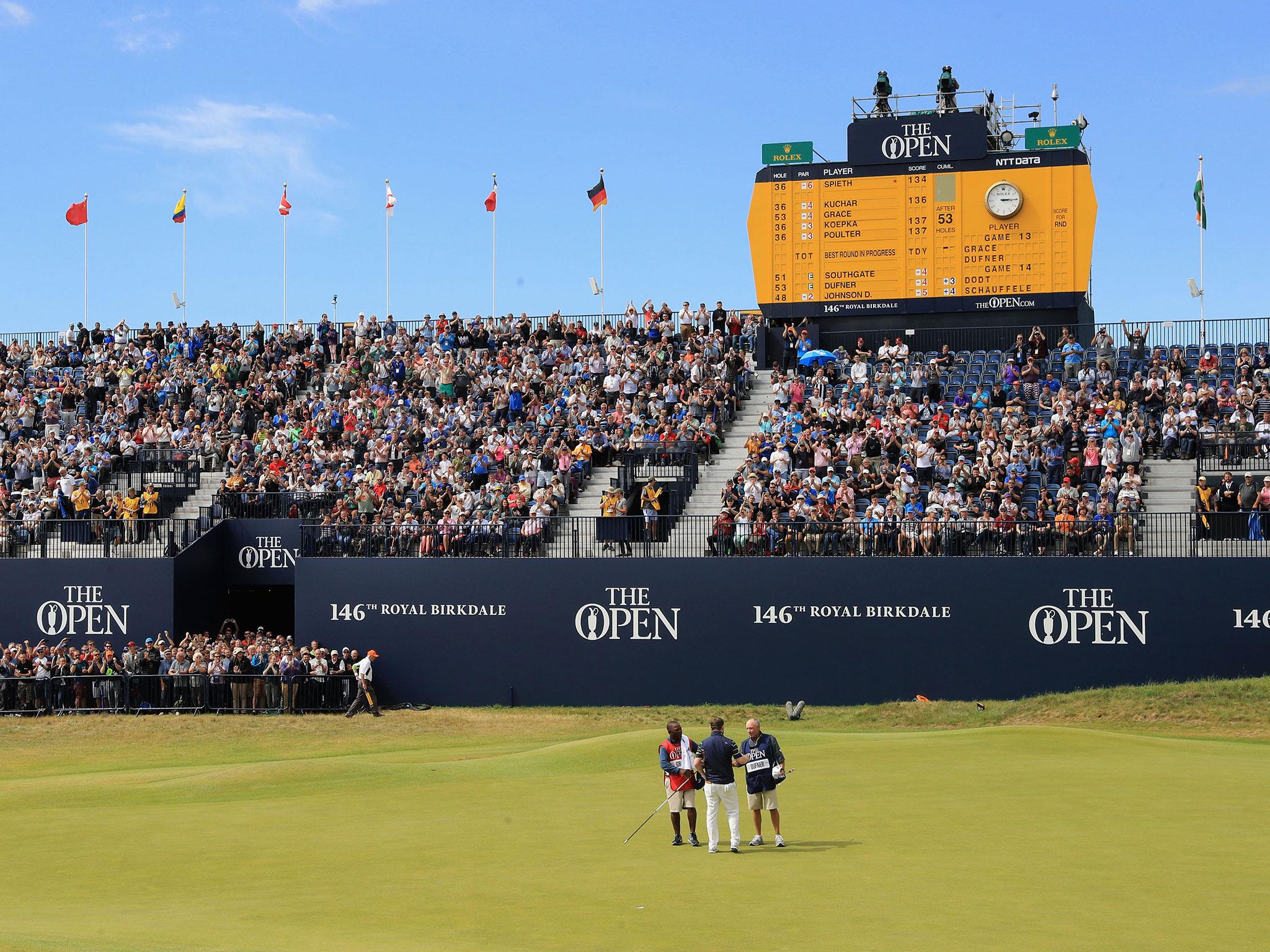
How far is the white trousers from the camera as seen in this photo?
15711mm

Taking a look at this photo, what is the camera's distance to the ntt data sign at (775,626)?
1162 inches

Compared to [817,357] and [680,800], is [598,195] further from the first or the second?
[680,800]

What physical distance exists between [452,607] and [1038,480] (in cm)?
1309

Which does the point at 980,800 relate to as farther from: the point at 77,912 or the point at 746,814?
the point at 77,912

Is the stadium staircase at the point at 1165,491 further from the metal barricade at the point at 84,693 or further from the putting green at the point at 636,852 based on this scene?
the metal barricade at the point at 84,693

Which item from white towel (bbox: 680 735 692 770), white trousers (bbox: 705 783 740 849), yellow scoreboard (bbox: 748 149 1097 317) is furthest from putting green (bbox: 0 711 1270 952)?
yellow scoreboard (bbox: 748 149 1097 317)

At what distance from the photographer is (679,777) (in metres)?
16.2

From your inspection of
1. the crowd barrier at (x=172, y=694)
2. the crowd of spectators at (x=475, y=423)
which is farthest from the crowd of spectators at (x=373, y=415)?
the crowd barrier at (x=172, y=694)

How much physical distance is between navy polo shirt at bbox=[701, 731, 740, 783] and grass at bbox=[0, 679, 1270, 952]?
809 millimetres

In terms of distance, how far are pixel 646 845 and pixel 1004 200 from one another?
24.5 meters

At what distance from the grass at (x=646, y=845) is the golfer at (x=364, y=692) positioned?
377cm

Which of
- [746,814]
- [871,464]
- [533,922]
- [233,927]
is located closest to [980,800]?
[746,814]

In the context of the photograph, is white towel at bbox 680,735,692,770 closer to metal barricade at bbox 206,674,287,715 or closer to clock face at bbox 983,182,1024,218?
metal barricade at bbox 206,674,287,715

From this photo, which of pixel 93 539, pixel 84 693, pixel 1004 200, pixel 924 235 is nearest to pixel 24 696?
pixel 84 693
